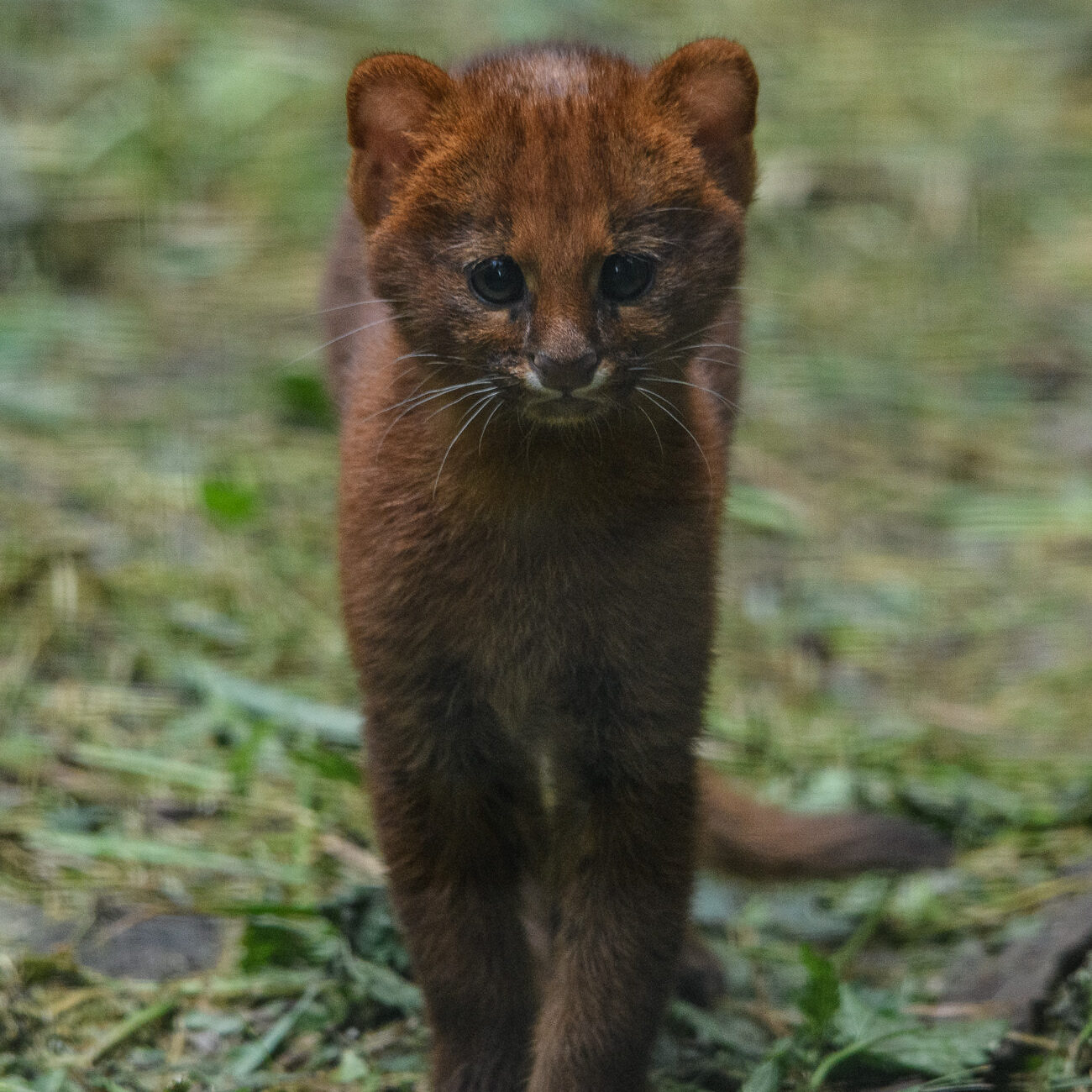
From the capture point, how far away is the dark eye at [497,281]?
254cm

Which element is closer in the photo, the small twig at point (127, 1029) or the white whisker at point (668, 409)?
the white whisker at point (668, 409)

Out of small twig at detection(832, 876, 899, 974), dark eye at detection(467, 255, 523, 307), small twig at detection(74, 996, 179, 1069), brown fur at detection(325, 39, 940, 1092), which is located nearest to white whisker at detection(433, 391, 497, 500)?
brown fur at detection(325, 39, 940, 1092)

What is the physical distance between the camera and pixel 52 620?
448 cm

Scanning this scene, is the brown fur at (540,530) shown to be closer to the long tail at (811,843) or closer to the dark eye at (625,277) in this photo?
the dark eye at (625,277)

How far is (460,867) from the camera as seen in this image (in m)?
2.99

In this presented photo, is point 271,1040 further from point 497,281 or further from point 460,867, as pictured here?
point 497,281

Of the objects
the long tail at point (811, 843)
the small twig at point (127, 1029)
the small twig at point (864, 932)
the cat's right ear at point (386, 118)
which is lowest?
the small twig at point (127, 1029)

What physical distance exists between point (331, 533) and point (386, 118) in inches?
94.2

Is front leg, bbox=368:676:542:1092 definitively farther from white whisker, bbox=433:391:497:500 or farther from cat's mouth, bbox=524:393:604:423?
cat's mouth, bbox=524:393:604:423

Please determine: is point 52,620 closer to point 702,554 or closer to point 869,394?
point 702,554

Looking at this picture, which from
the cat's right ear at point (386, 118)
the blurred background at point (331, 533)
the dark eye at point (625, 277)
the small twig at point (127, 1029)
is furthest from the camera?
the blurred background at point (331, 533)

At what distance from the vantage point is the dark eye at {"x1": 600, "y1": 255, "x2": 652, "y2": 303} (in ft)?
8.38

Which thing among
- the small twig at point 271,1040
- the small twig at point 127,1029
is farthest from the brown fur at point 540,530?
the small twig at point 127,1029

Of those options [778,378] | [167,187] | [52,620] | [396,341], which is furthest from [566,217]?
[167,187]
